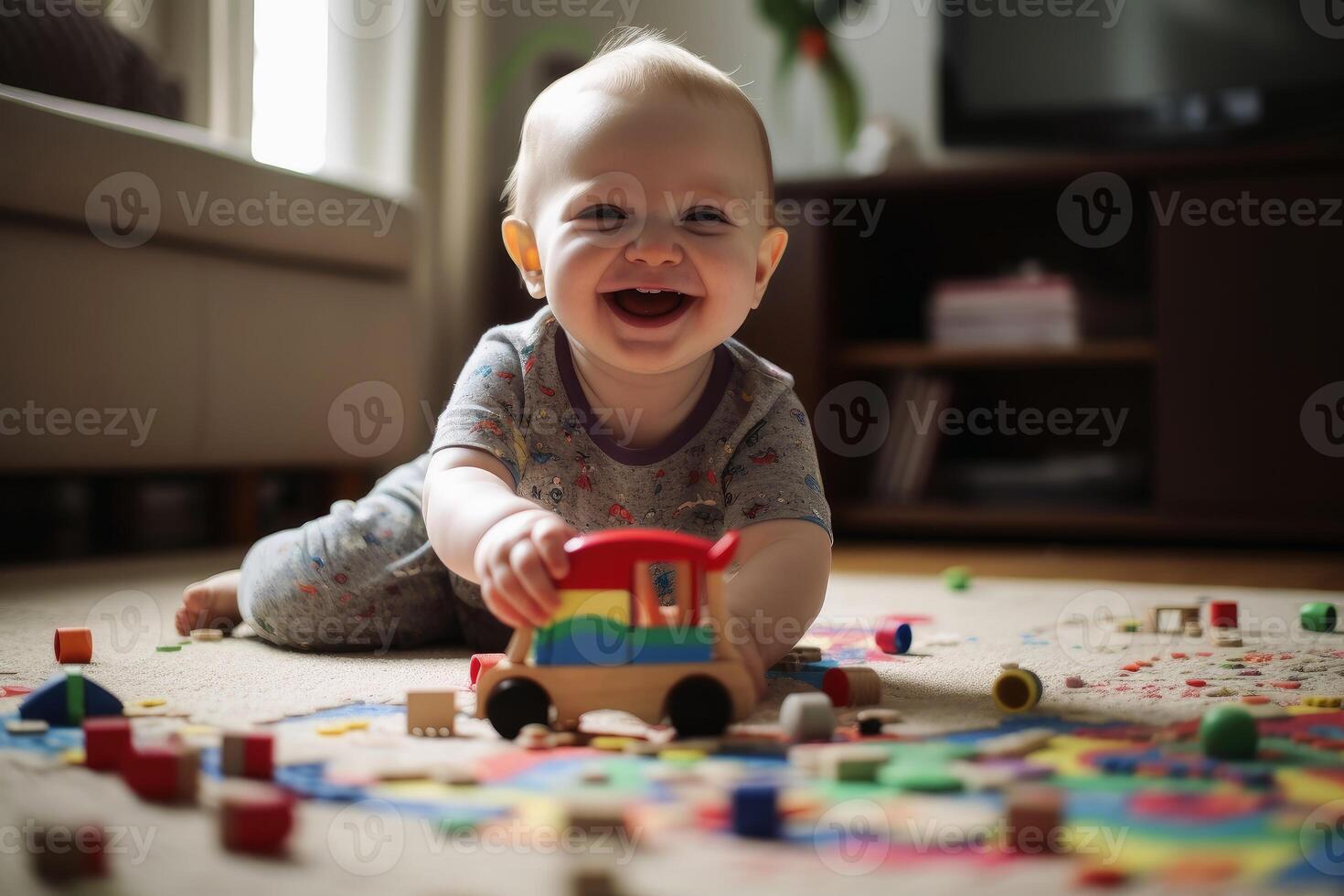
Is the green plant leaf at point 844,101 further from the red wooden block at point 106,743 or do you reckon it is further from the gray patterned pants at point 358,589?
the red wooden block at point 106,743

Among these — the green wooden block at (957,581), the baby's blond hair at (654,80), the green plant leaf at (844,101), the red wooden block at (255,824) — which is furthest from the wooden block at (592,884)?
the green plant leaf at (844,101)

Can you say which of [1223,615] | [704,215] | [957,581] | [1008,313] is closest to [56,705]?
[704,215]

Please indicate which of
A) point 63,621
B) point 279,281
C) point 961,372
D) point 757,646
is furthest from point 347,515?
point 961,372

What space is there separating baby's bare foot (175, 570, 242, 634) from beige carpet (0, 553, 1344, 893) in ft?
0.09

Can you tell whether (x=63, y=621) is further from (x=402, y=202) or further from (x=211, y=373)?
(x=402, y=202)

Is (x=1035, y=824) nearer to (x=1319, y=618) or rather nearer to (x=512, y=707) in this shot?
(x=512, y=707)

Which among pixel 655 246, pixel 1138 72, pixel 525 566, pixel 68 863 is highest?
pixel 1138 72

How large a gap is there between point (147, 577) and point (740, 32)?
6.82 ft

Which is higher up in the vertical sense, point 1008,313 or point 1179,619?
point 1008,313

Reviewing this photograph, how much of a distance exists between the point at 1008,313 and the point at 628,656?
6.17 ft

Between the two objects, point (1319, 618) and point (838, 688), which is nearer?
point (838, 688)

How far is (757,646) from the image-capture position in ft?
2.85

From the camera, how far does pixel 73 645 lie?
0.99m

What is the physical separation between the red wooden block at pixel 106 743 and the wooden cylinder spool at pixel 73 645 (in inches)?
14.0
